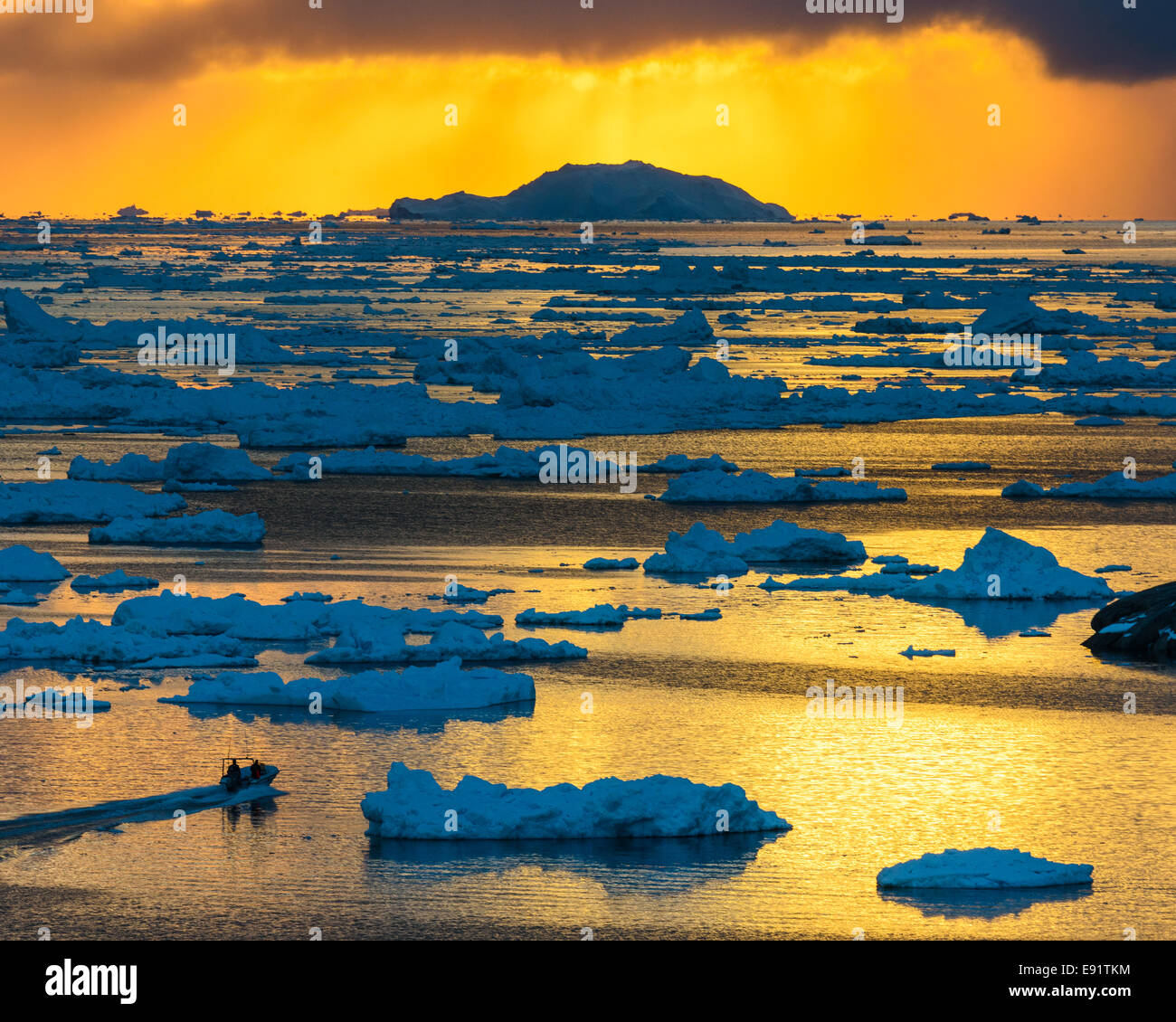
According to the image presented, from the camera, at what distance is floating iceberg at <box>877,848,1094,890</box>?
512 inches

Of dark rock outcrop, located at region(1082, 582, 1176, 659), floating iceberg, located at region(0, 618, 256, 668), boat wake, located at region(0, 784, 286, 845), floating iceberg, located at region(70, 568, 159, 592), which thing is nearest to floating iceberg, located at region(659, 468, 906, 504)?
dark rock outcrop, located at region(1082, 582, 1176, 659)

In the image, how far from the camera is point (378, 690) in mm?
17672

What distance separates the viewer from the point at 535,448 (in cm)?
3578

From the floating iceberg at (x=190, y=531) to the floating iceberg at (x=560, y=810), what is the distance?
12652 mm

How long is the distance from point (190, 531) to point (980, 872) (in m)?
15.9

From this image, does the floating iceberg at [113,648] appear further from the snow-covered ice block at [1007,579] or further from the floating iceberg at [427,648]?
the snow-covered ice block at [1007,579]

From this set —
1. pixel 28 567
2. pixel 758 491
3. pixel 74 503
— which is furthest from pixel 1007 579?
pixel 74 503

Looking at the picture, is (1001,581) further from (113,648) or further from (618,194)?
(618,194)

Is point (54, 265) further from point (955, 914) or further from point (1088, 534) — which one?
point (955, 914)

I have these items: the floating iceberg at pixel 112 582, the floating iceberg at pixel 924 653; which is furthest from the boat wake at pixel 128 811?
the floating iceberg at pixel 112 582

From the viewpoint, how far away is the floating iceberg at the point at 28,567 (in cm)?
2283

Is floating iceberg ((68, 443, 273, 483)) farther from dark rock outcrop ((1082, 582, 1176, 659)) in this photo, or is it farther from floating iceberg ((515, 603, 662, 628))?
dark rock outcrop ((1082, 582, 1176, 659))
